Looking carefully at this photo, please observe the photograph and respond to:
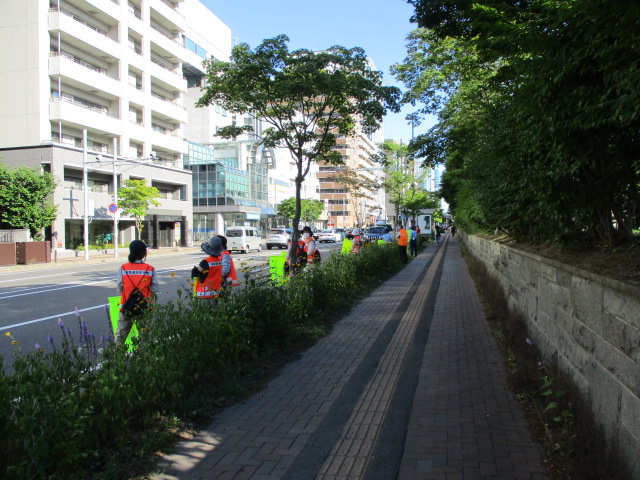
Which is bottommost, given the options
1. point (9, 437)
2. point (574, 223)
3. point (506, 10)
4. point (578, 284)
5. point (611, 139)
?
point (9, 437)

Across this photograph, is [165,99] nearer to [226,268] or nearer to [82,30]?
[82,30]

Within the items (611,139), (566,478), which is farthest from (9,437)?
(611,139)

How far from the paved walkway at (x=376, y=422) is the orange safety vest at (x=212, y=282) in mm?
1438

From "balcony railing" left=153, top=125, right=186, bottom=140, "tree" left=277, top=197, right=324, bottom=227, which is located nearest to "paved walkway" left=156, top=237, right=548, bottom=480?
"balcony railing" left=153, top=125, right=186, bottom=140

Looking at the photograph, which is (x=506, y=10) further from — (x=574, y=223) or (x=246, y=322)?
(x=246, y=322)

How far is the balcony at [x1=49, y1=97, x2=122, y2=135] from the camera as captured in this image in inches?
1178

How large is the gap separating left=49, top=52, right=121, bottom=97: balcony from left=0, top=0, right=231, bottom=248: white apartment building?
0.07 metres

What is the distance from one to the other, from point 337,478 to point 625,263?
8.26ft

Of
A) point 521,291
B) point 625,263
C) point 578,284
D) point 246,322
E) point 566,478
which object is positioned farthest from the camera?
point 521,291

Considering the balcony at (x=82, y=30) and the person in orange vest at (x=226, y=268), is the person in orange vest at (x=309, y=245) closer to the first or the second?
the person in orange vest at (x=226, y=268)

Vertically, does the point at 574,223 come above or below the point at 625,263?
above

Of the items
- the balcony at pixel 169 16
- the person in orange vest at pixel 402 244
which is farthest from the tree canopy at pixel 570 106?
the balcony at pixel 169 16

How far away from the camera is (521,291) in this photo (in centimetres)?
658

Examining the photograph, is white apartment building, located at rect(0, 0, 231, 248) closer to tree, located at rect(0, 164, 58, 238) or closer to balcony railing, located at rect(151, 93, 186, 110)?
balcony railing, located at rect(151, 93, 186, 110)
